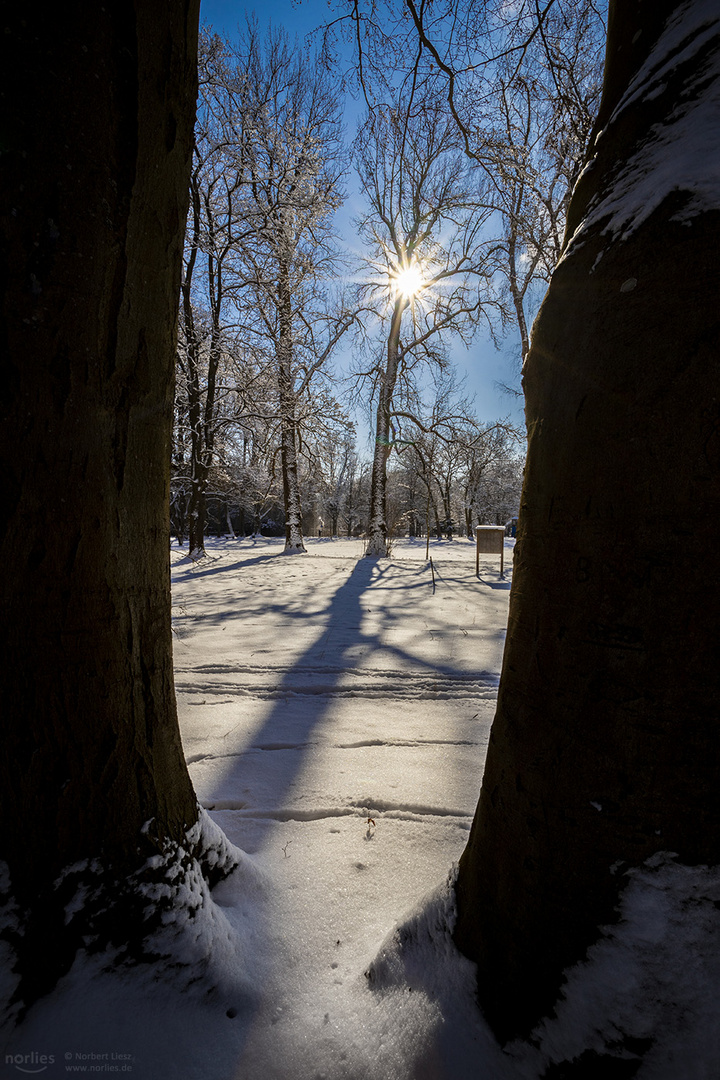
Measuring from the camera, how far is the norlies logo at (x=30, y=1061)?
780 mm

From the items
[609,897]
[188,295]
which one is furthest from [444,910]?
[188,295]

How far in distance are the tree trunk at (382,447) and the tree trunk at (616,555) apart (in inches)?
424

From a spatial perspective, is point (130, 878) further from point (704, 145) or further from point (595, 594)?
point (704, 145)

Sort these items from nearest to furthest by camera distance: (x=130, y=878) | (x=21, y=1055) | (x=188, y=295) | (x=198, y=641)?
(x=21, y=1055), (x=130, y=878), (x=198, y=641), (x=188, y=295)

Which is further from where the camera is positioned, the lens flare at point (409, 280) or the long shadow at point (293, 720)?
the lens flare at point (409, 280)

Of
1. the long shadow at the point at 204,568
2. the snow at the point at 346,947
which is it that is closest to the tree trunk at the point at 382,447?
the long shadow at the point at 204,568

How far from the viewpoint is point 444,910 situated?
41.3 inches

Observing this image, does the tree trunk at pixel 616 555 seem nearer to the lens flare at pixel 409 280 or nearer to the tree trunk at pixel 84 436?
the tree trunk at pixel 84 436

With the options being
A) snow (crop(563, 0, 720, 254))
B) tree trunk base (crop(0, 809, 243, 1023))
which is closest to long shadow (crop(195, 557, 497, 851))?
tree trunk base (crop(0, 809, 243, 1023))

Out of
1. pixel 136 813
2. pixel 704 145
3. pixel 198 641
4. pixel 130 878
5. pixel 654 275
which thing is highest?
pixel 704 145

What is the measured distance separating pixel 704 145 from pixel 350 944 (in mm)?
1900

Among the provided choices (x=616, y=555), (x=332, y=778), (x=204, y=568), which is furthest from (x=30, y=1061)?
(x=204, y=568)

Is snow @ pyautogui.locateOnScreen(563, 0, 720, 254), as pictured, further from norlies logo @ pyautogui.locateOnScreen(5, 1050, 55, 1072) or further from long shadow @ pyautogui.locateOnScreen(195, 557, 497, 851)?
long shadow @ pyautogui.locateOnScreen(195, 557, 497, 851)

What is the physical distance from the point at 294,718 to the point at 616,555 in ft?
7.66
